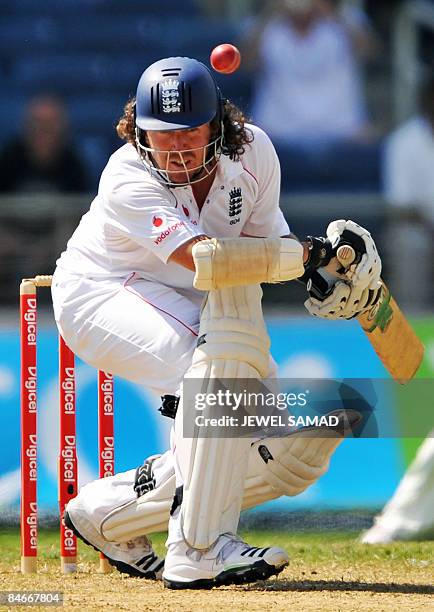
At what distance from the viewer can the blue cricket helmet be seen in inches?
148

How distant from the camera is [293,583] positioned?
3926mm

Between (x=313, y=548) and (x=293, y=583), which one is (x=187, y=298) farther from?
(x=313, y=548)

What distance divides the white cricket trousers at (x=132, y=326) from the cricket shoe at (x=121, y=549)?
47 centimetres

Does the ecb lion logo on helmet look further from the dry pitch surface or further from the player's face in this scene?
the dry pitch surface

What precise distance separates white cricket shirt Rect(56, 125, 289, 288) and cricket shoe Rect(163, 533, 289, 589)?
78 centimetres

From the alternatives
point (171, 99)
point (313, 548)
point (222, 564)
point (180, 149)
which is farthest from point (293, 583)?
point (171, 99)

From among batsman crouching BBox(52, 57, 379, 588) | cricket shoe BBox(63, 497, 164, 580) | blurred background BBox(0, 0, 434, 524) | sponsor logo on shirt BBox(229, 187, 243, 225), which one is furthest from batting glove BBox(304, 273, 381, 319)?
blurred background BBox(0, 0, 434, 524)

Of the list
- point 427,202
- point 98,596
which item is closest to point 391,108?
point 427,202

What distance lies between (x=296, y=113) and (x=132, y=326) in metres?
4.85

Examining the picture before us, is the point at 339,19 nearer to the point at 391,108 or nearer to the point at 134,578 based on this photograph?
the point at 391,108

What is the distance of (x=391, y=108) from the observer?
343 inches

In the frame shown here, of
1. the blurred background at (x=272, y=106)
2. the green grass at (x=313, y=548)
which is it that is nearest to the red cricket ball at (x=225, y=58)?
the green grass at (x=313, y=548)

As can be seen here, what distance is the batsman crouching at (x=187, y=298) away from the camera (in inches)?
143

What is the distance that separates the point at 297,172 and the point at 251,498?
4950mm
